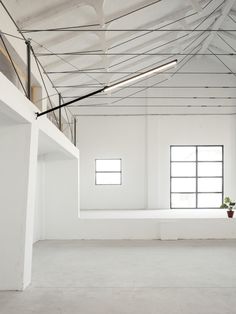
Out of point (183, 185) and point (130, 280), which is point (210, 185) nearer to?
point (183, 185)

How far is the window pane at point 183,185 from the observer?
1230cm

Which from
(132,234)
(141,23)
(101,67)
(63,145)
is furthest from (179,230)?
(141,23)

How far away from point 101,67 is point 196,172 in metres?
5.49

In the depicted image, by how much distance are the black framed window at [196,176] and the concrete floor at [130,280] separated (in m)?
4.03

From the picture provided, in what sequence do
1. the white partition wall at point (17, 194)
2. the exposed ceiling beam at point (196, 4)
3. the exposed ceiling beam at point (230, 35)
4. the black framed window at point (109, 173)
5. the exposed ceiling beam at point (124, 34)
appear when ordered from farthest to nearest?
the black framed window at point (109, 173)
the exposed ceiling beam at point (230, 35)
the exposed ceiling beam at point (196, 4)
the exposed ceiling beam at point (124, 34)
the white partition wall at point (17, 194)

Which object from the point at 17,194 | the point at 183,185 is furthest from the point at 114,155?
the point at 17,194

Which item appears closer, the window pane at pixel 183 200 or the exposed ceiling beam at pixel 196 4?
the exposed ceiling beam at pixel 196 4

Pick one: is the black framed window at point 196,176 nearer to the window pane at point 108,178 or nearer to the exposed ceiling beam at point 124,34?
the window pane at point 108,178

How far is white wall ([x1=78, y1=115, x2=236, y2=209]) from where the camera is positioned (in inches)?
475

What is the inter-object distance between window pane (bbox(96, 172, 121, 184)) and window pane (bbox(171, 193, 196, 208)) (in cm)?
191

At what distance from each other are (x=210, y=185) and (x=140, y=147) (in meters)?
2.65

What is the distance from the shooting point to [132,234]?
9.16 metres

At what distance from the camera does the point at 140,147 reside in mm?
12242

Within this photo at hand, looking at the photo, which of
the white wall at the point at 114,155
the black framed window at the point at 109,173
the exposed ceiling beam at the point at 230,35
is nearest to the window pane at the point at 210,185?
the white wall at the point at 114,155
